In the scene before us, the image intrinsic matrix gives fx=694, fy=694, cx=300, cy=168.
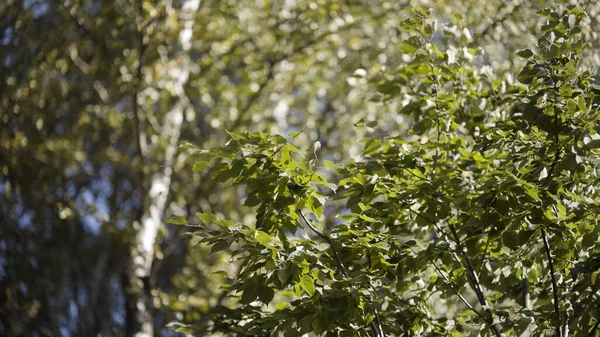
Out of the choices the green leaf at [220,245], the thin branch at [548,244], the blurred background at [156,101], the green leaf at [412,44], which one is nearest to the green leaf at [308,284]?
the green leaf at [220,245]

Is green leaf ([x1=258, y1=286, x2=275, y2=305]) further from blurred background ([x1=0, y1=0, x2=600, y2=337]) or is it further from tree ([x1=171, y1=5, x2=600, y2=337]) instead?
blurred background ([x1=0, y1=0, x2=600, y2=337])

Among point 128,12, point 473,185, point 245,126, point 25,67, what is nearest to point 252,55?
point 245,126

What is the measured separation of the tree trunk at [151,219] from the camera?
646 centimetres

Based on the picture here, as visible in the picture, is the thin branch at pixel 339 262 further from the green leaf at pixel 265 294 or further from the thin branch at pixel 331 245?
the green leaf at pixel 265 294

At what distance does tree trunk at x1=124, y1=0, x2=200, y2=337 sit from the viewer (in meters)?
6.46

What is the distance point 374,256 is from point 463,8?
4142mm

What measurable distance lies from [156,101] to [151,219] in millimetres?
1851

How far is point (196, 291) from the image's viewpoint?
10.5 meters

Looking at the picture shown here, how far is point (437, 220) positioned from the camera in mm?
3088

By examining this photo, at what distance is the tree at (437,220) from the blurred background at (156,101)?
1.87 m

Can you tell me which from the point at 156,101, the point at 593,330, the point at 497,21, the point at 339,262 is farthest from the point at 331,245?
the point at 156,101

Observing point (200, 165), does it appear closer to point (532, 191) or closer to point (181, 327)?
point (181, 327)

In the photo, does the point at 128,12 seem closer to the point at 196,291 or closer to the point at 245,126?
the point at 245,126

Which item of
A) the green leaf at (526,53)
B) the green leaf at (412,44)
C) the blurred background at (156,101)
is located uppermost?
the green leaf at (526,53)
